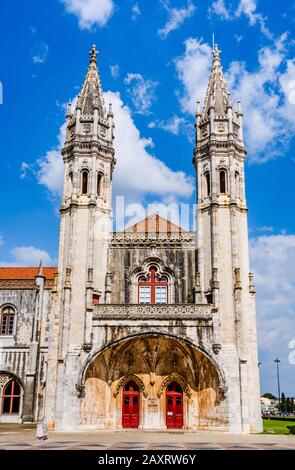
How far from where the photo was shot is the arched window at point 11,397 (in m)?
33.9

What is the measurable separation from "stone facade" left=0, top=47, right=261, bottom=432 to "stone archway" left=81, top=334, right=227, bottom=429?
2.2 inches

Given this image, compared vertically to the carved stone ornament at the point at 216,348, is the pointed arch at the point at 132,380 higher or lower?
lower

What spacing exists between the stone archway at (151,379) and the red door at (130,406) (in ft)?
0.93

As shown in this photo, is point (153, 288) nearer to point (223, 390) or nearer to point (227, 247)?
point (227, 247)

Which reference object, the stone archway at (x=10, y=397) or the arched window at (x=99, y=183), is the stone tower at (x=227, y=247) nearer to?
the arched window at (x=99, y=183)

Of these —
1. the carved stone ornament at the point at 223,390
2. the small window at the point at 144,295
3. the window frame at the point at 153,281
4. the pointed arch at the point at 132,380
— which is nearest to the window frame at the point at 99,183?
the window frame at the point at 153,281

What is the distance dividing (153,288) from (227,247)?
498 centimetres

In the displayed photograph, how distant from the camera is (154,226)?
33.8 m

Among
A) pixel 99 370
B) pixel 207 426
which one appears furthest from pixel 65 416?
pixel 207 426

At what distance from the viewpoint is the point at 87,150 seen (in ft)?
106

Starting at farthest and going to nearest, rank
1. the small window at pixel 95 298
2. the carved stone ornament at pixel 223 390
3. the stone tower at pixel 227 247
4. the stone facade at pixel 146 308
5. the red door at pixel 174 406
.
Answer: the small window at pixel 95 298 < the red door at pixel 174 406 < the stone facade at pixel 146 308 < the stone tower at pixel 227 247 < the carved stone ornament at pixel 223 390

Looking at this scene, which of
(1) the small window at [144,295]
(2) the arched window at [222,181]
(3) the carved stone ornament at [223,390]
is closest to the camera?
(3) the carved stone ornament at [223,390]

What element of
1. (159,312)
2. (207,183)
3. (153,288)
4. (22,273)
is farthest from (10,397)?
(207,183)
